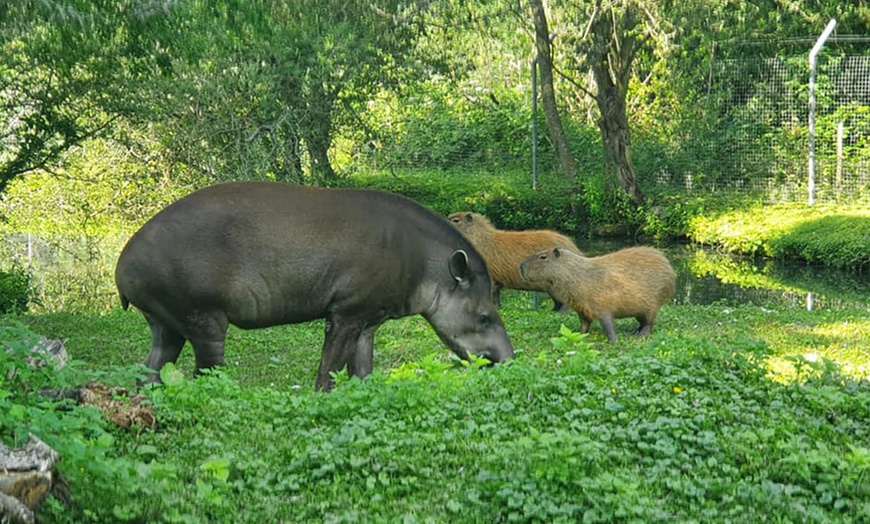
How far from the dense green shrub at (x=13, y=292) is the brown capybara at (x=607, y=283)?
692 cm

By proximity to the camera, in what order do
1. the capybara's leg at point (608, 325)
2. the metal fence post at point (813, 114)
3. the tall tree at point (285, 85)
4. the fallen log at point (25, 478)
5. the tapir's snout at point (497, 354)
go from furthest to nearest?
1. the metal fence post at point (813, 114)
2. the tall tree at point (285, 85)
3. the capybara's leg at point (608, 325)
4. the tapir's snout at point (497, 354)
5. the fallen log at point (25, 478)

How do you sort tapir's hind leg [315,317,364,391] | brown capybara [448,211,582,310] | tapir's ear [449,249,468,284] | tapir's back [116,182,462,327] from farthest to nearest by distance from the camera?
1. brown capybara [448,211,582,310]
2. tapir's ear [449,249,468,284]
3. tapir's hind leg [315,317,364,391]
4. tapir's back [116,182,462,327]

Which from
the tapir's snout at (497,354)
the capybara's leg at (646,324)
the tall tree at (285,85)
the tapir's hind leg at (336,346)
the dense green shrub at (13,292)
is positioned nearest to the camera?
the tapir's hind leg at (336,346)

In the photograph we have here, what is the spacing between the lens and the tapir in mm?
8047

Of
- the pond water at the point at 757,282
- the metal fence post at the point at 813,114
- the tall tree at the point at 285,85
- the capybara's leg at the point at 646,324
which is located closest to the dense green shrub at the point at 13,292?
the tall tree at the point at 285,85

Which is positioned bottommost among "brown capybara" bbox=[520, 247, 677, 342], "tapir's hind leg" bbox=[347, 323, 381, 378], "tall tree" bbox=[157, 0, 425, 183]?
"brown capybara" bbox=[520, 247, 677, 342]

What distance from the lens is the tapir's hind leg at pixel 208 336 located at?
8.16m

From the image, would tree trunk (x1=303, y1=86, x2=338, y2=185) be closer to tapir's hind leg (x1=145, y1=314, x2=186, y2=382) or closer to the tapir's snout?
the tapir's snout

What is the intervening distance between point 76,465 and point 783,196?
20.7 meters

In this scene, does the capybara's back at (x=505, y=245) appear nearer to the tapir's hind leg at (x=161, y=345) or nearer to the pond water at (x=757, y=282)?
the pond water at (x=757, y=282)

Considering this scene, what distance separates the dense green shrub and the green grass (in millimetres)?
8795

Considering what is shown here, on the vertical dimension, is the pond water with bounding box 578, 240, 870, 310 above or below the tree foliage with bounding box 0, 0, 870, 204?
below

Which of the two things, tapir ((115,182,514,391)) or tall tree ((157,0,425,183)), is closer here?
tapir ((115,182,514,391))

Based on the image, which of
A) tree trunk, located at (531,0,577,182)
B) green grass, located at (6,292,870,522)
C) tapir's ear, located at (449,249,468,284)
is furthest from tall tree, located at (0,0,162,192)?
tree trunk, located at (531,0,577,182)
